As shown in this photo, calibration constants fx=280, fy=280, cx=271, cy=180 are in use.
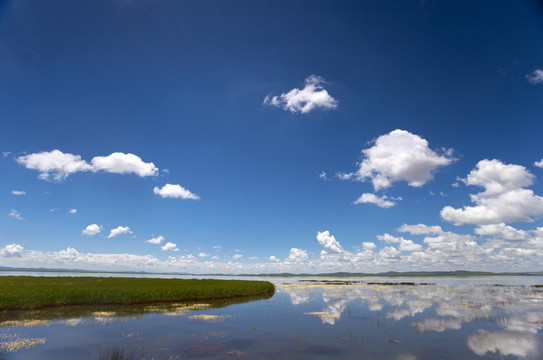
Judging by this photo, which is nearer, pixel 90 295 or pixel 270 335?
pixel 270 335

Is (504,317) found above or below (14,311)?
below

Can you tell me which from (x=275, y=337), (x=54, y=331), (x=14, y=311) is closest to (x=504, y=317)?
(x=275, y=337)

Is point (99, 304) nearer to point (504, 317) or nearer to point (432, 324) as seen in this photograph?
point (432, 324)

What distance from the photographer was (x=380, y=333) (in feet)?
71.1

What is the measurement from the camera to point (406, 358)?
15.7 metres

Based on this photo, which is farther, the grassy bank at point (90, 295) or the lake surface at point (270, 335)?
the grassy bank at point (90, 295)

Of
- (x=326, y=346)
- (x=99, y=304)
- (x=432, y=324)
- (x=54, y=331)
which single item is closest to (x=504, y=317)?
(x=432, y=324)

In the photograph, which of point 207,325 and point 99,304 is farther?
point 99,304

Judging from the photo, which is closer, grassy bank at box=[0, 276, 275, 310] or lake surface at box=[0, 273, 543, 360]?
lake surface at box=[0, 273, 543, 360]

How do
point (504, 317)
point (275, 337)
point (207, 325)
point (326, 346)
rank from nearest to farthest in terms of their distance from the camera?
point (326, 346)
point (275, 337)
point (207, 325)
point (504, 317)

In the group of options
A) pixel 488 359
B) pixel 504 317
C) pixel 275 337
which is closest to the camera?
pixel 488 359

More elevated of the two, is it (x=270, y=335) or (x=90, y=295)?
(x=90, y=295)

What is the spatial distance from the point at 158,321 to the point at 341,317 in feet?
59.1

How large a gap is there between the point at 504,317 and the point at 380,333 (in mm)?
17119
